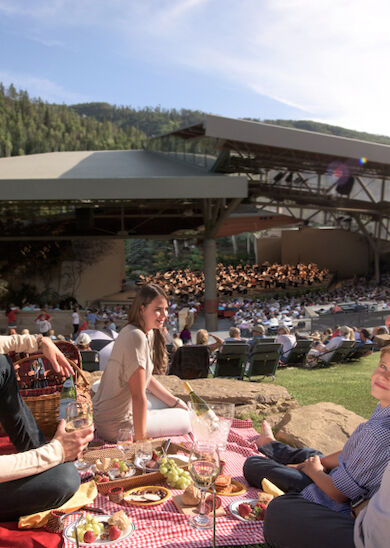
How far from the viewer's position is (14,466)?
2166 millimetres

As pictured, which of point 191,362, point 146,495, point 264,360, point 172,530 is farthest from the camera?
point 264,360

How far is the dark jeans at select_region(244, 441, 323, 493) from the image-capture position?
285 cm

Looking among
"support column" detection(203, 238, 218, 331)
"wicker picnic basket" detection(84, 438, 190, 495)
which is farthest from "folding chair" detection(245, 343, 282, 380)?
"support column" detection(203, 238, 218, 331)

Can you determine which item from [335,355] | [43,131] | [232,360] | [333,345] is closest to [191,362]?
[232,360]

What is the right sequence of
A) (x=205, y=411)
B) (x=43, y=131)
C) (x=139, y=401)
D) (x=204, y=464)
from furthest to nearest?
(x=43, y=131) < (x=139, y=401) < (x=205, y=411) < (x=204, y=464)

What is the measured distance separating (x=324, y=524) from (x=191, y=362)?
522 centimetres

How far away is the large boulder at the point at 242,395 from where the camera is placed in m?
5.19

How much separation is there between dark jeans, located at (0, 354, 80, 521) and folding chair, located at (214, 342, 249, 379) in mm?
5350

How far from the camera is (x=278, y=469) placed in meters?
2.91

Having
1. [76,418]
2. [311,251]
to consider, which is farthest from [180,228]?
[76,418]

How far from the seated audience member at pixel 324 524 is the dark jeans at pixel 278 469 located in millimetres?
402

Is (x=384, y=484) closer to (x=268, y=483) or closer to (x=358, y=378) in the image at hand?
(x=268, y=483)

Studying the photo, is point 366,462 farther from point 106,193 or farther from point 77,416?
point 106,193

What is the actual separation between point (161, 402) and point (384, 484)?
2.47m
